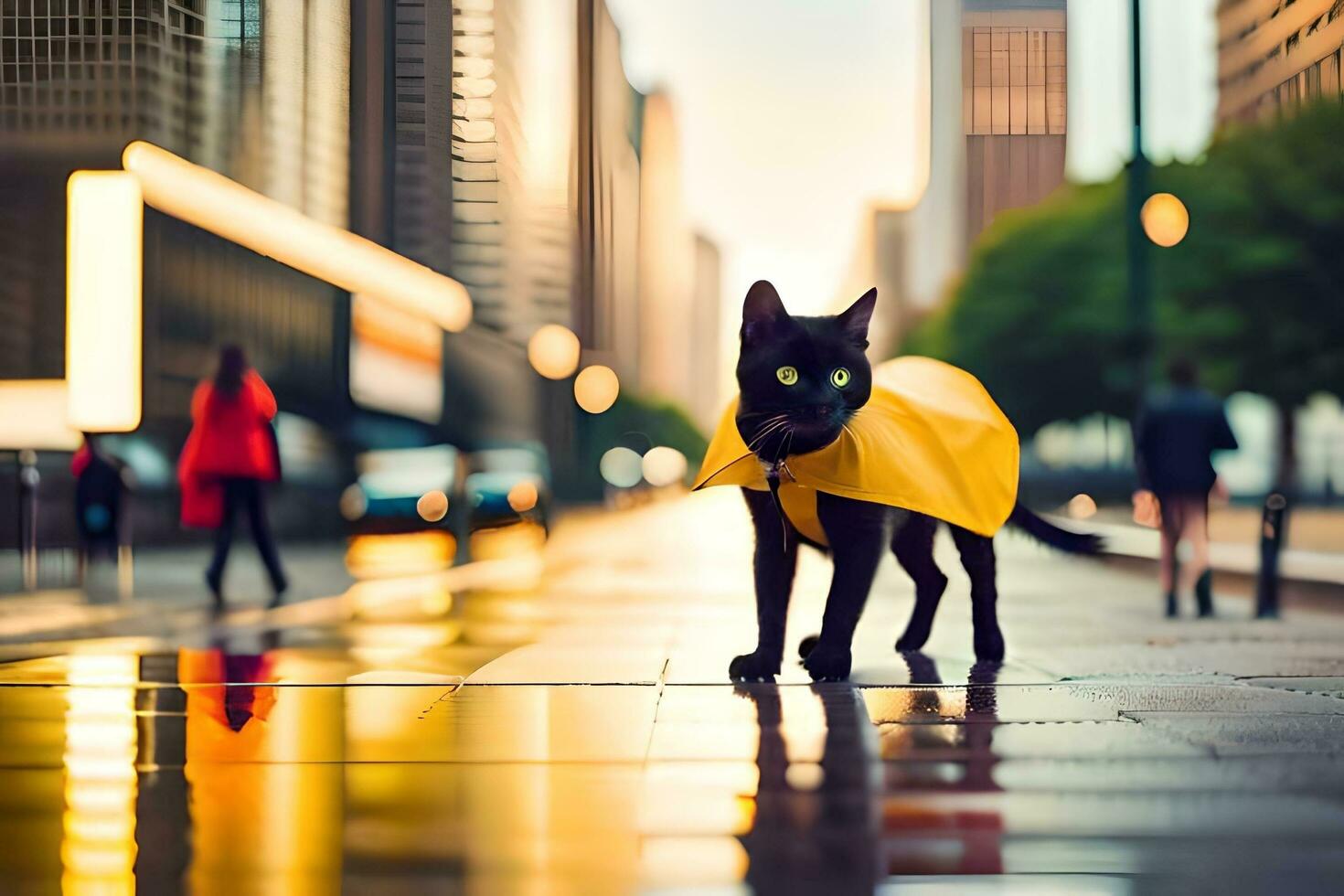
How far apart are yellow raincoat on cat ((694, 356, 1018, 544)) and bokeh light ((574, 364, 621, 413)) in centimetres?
8092

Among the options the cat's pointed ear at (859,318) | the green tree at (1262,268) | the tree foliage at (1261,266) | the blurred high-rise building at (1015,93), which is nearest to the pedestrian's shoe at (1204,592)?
the blurred high-rise building at (1015,93)

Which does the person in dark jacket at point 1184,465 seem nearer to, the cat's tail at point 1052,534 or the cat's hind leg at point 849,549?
the cat's tail at point 1052,534

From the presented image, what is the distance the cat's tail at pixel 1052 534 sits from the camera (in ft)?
24.8

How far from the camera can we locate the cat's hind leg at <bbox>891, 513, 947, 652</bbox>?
7223 mm

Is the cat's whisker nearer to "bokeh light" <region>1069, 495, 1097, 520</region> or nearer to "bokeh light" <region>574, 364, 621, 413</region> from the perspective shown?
"bokeh light" <region>1069, 495, 1097, 520</region>

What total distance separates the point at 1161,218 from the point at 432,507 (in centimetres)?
992

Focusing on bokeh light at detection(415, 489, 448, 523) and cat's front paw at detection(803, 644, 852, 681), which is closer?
cat's front paw at detection(803, 644, 852, 681)

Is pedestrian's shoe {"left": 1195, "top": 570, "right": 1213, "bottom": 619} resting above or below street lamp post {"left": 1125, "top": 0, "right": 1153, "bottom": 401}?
below

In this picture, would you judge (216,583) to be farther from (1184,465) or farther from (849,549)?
(849,549)

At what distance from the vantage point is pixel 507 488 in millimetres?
24641

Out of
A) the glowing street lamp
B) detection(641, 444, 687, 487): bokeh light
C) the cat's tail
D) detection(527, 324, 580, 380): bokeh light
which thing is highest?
detection(527, 324, 580, 380): bokeh light

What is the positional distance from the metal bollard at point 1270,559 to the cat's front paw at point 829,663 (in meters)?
5.89

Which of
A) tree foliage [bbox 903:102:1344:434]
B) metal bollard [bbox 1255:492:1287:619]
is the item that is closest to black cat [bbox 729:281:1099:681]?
metal bollard [bbox 1255:492:1287:619]

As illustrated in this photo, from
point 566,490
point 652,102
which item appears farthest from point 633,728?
point 652,102
